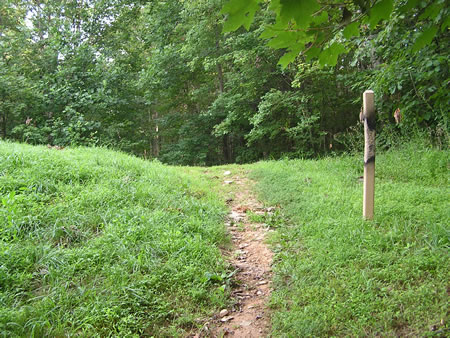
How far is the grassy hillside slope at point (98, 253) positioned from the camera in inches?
97.0

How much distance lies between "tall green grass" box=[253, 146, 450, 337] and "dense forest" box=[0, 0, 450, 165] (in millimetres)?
2035

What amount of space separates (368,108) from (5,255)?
4.19m

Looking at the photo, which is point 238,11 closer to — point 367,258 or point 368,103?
point 367,258

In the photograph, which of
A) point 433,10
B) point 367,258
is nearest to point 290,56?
point 433,10

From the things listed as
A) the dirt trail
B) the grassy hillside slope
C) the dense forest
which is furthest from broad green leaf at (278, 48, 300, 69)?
the dense forest

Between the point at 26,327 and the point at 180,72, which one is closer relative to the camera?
the point at 26,327

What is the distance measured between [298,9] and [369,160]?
9.94 feet

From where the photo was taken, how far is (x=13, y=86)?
32.6 feet

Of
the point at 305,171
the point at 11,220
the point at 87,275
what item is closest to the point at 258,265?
the point at 87,275

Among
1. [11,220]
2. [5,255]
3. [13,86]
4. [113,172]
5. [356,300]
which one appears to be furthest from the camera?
[13,86]

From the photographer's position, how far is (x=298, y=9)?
1.18 meters

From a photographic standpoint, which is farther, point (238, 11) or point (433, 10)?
point (433, 10)

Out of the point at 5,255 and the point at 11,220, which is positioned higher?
the point at 11,220

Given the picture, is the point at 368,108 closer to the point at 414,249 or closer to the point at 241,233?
the point at 414,249
